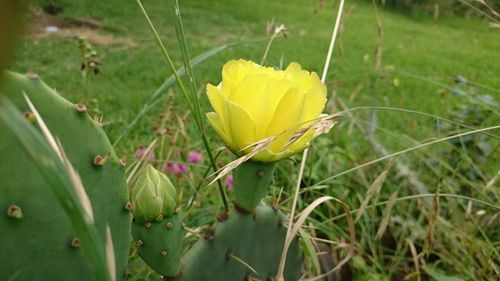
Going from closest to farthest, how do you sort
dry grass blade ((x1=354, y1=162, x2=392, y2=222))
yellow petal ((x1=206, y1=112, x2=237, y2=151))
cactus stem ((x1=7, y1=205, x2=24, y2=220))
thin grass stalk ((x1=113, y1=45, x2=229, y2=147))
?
1. cactus stem ((x1=7, y1=205, x2=24, y2=220))
2. yellow petal ((x1=206, y1=112, x2=237, y2=151))
3. dry grass blade ((x1=354, y1=162, x2=392, y2=222))
4. thin grass stalk ((x1=113, y1=45, x2=229, y2=147))

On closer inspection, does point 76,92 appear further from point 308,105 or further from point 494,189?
point 308,105

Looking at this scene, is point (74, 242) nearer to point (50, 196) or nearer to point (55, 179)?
point (50, 196)

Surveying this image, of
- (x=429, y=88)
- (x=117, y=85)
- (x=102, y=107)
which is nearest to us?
→ (x=102, y=107)

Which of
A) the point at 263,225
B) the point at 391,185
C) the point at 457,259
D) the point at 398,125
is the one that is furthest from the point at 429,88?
the point at 263,225

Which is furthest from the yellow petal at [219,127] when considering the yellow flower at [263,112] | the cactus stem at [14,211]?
the cactus stem at [14,211]

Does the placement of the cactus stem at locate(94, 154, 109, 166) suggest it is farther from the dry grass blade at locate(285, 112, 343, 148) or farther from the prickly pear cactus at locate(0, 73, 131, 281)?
the dry grass blade at locate(285, 112, 343, 148)

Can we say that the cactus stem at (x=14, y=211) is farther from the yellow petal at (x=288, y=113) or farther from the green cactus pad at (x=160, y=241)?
the yellow petal at (x=288, y=113)

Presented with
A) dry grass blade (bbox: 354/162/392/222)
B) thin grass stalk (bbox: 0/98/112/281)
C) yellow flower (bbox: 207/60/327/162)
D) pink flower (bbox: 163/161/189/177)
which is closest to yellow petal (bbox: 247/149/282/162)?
yellow flower (bbox: 207/60/327/162)
